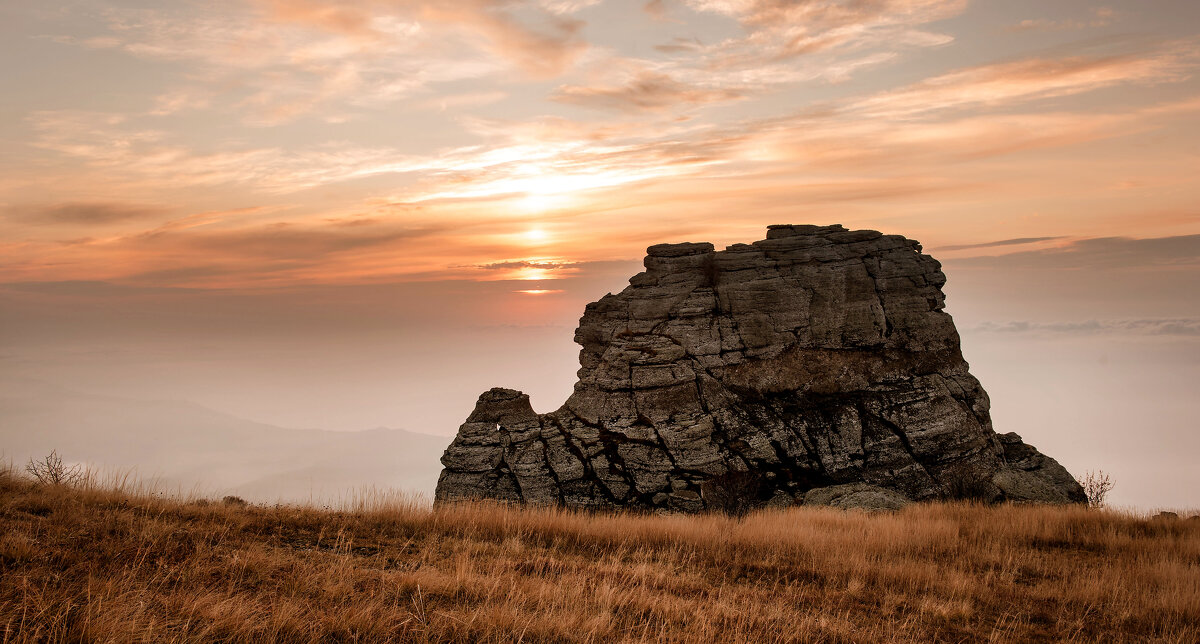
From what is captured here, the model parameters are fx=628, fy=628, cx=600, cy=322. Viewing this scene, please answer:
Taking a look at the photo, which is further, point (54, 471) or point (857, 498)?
point (857, 498)

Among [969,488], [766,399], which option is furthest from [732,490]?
[969,488]

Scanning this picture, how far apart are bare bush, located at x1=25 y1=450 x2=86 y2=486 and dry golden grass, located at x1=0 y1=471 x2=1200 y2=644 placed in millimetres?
1765

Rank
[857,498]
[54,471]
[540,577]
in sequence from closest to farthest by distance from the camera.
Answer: [540,577], [54,471], [857,498]

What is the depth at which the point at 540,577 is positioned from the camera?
30.7 ft

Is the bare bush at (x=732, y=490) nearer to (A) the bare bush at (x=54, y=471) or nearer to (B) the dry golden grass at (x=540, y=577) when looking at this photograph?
(B) the dry golden grass at (x=540, y=577)

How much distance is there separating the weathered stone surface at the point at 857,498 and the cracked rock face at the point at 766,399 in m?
1.87

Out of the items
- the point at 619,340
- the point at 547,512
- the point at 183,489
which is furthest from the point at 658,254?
the point at 183,489

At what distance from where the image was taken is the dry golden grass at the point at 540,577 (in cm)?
659

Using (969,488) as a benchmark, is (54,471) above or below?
above

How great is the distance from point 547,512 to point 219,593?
874 cm

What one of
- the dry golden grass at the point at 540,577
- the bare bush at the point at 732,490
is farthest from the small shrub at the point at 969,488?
the dry golden grass at the point at 540,577

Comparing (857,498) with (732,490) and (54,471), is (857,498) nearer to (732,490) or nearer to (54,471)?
A: (732,490)

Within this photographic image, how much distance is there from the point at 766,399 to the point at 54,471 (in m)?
33.8

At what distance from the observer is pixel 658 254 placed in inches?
1812
